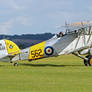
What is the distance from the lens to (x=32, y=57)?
81.7 feet

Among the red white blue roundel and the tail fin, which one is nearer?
the tail fin

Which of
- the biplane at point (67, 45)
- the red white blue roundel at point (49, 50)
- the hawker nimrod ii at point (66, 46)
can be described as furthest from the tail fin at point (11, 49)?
the red white blue roundel at point (49, 50)

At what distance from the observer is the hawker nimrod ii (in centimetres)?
2491

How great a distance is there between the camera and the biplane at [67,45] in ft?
81.8

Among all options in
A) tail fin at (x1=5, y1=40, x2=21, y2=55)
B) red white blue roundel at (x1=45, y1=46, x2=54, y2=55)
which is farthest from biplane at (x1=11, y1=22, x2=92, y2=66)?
tail fin at (x1=5, y1=40, x2=21, y2=55)

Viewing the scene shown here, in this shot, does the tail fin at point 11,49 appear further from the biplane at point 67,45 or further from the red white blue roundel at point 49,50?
the red white blue roundel at point 49,50

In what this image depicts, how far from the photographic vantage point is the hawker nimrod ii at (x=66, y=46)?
24906mm

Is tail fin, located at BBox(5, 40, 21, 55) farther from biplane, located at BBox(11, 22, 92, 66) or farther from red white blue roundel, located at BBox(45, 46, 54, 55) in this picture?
red white blue roundel, located at BBox(45, 46, 54, 55)

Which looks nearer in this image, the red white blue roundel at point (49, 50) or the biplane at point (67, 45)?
the biplane at point (67, 45)

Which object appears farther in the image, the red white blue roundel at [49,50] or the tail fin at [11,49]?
the red white blue roundel at [49,50]
